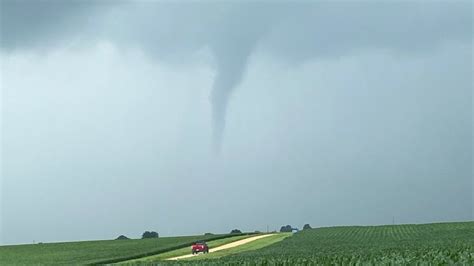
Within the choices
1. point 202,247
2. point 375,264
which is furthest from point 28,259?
point 375,264

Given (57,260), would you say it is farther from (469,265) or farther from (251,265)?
(469,265)

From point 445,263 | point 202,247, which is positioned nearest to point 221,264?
point 445,263

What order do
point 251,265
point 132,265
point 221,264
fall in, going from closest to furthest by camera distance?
point 251,265, point 221,264, point 132,265

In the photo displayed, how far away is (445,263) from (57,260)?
4331 centimetres

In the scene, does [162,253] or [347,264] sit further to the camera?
[162,253]

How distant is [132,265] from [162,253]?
28.1m

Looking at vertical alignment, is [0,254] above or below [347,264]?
above

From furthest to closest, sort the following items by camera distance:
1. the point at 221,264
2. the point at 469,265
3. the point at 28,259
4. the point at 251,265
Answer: the point at 28,259 → the point at 221,264 → the point at 251,265 → the point at 469,265

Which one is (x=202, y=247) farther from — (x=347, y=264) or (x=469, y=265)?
(x=469, y=265)

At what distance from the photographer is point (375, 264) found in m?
22.0

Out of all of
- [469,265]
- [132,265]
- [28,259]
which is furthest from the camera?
[28,259]

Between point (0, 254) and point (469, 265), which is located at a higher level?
point (0, 254)

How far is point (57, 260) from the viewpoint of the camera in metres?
58.8

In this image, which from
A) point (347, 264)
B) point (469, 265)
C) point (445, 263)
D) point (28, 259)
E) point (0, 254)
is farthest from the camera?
point (0, 254)
